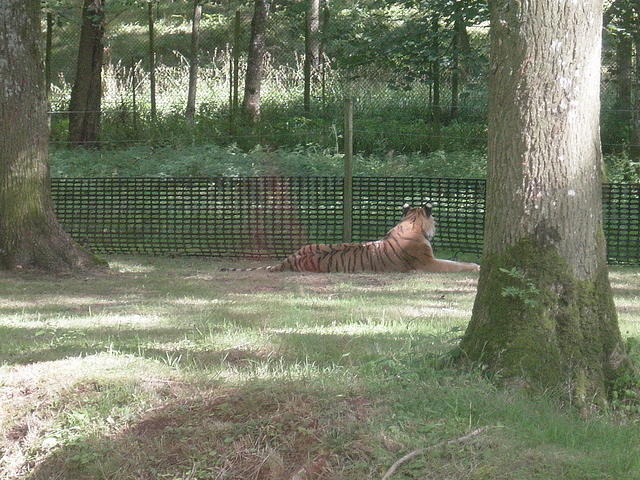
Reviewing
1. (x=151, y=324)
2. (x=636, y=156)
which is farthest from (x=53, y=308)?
(x=636, y=156)

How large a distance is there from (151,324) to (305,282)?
3112mm

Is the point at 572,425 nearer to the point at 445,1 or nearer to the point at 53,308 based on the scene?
the point at 53,308

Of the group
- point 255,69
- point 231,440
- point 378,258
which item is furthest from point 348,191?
point 231,440

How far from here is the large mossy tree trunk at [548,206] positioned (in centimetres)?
568

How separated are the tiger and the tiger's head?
0.03 m

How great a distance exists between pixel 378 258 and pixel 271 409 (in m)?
6.66

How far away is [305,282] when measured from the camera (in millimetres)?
10914

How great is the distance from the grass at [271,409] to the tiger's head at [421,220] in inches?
180

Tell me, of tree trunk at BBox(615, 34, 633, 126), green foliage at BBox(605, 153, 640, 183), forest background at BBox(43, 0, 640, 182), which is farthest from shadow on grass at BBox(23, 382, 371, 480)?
tree trunk at BBox(615, 34, 633, 126)

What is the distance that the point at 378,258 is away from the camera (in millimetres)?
12156

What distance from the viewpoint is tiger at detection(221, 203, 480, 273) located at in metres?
12.0

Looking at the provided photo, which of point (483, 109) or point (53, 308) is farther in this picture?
point (483, 109)

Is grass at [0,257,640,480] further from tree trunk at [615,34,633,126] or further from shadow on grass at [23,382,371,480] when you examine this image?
tree trunk at [615,34,633,126]

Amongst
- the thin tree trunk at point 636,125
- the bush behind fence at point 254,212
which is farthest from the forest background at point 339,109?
the bush behind fence at point 254,212
